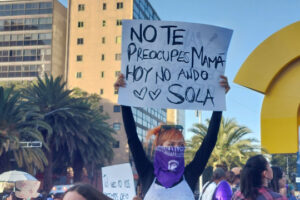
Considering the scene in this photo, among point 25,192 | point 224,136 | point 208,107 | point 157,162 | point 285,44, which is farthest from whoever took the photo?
point 224,136

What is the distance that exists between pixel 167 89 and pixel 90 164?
37397mm

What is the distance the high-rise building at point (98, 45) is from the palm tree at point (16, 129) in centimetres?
3756

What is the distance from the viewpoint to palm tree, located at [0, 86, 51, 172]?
30.5 m

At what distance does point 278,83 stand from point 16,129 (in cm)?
2607

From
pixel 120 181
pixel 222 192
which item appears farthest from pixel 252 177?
pixel 120 181

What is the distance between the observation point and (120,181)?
6.09 meters

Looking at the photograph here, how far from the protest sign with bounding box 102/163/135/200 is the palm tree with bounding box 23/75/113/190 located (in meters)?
28.2

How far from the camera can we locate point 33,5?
7719 centimetres

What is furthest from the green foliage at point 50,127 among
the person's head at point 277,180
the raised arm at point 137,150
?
the raised arm at point 137,150

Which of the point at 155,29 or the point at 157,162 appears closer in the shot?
the point at 157,162

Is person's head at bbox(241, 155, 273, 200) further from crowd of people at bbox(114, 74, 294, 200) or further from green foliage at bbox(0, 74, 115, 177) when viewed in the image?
green foliage at bbox(0, 74, 115, 177)

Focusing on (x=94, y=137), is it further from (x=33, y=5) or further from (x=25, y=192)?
(x=33, y=5)

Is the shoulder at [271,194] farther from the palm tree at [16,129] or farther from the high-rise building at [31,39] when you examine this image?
the high-rise building at [31,39]

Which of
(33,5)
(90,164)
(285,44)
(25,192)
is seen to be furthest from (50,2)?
(285,44)
